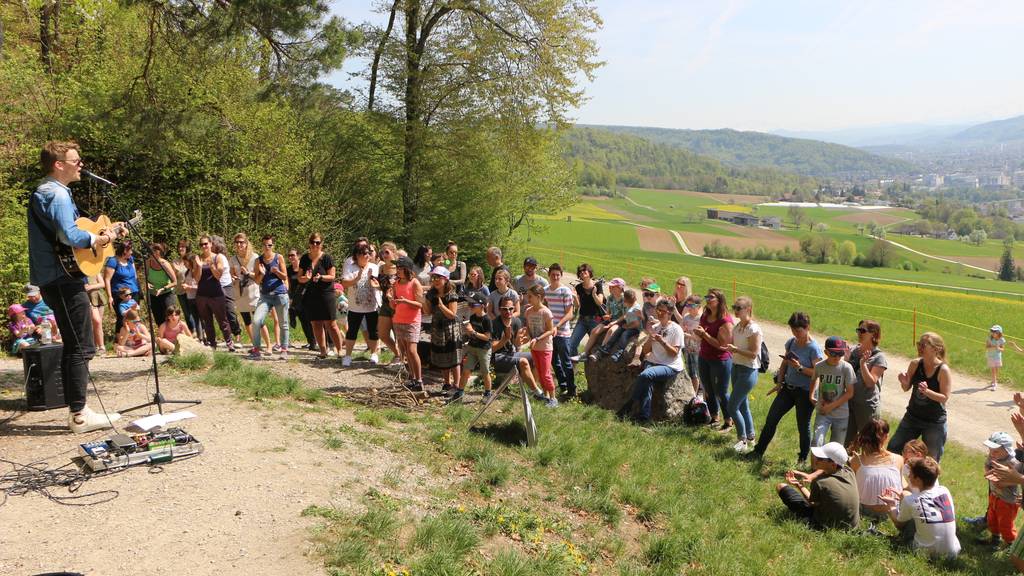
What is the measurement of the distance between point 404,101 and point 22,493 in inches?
753

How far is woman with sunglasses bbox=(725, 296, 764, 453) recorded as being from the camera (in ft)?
28.4

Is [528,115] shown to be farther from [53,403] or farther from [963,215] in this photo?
[963,215]

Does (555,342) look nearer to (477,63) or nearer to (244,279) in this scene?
(244,279)

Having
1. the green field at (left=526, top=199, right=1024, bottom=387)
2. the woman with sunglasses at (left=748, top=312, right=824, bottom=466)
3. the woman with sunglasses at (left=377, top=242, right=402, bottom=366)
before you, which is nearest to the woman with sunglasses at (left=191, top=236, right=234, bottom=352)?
the woman with sunglasses at (left=377, top=242, right=402, bottom=366)

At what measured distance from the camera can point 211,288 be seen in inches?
419

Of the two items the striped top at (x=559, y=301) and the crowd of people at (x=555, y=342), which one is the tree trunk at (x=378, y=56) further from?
the striped top at (x=559, y=301)

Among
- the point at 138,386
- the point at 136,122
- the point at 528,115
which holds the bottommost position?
the point at 138,386

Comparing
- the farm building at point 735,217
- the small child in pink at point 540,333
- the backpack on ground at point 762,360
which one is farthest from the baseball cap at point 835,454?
the farm building at point 735,217

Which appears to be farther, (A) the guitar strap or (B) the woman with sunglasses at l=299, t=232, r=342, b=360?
(B) the woman with sunglasses at l=299, t=232, r=342, b=360

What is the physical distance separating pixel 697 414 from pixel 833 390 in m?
2.06

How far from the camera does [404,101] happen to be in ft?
74.5

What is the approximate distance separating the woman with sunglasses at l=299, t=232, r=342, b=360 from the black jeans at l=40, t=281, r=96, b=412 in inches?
168

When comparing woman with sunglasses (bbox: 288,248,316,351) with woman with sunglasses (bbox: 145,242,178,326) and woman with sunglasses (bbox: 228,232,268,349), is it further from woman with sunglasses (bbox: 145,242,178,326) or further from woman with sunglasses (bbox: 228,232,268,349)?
woman with sunglasses (bbox: 145,242,178,326)

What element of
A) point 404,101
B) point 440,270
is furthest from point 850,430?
point 404,101
